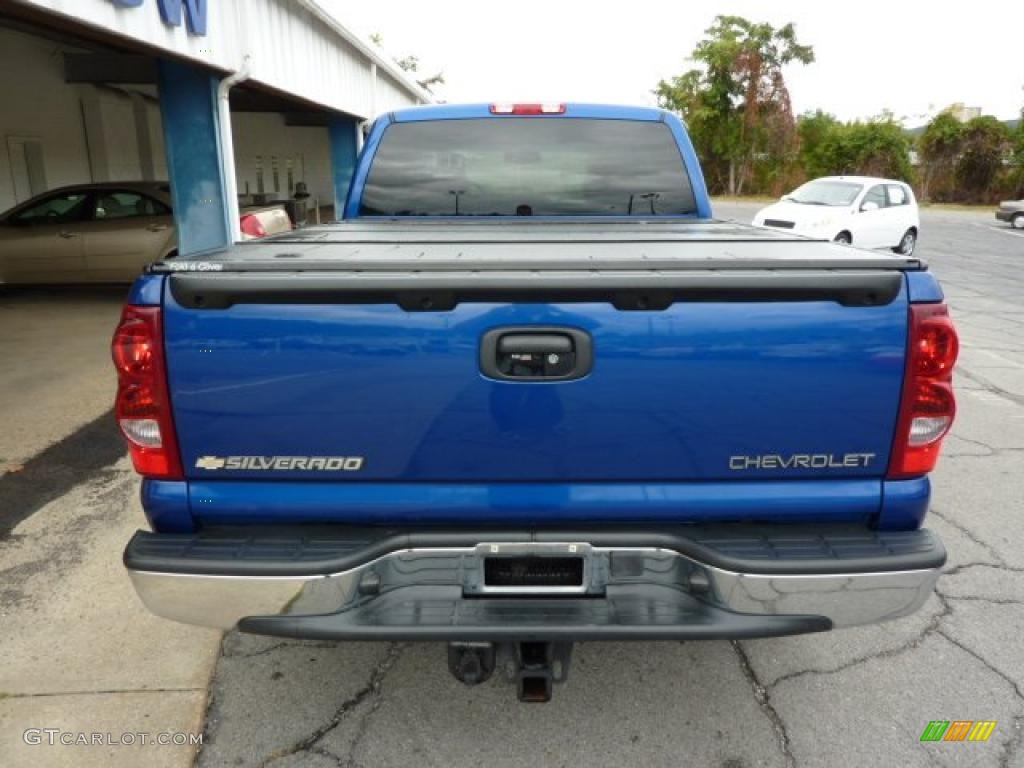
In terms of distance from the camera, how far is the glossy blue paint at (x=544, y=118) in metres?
3.97

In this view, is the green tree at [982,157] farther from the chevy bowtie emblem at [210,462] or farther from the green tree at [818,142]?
the chevy bowtie emblem at [210,462]

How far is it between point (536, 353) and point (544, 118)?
2.47 meters

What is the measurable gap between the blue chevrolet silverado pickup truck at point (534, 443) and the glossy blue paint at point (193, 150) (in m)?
7.11

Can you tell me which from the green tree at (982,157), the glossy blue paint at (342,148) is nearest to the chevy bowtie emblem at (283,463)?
the glossy blue paint at (342,148)

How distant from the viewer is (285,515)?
2.04m

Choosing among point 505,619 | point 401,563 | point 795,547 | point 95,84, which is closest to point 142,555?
point 401,563

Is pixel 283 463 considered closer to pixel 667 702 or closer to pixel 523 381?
pixel 523 381

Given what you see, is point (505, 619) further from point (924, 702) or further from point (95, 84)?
point (95, 84)

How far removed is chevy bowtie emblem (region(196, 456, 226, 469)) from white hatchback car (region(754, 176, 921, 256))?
13330 mm

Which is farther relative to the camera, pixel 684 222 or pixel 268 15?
pixel 268 15

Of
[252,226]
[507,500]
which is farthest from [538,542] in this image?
[252,226]

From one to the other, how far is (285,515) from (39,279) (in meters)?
10.4

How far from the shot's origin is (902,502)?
2.07 meters

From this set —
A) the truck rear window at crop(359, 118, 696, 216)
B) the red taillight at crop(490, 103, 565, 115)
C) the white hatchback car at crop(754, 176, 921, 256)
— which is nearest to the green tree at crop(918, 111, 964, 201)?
the white hatchback car at crop(754, 176, 921, 256)
